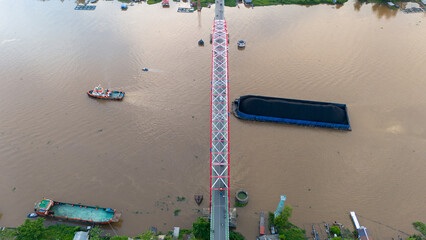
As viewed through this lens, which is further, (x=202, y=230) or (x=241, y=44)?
(x=241, y=44)

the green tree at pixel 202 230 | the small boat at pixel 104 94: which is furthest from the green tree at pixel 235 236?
the small boat at pixel 104 94

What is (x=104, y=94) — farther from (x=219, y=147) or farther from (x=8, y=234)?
(x=219, y=147)

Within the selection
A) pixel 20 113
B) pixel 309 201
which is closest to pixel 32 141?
pixel 20 113

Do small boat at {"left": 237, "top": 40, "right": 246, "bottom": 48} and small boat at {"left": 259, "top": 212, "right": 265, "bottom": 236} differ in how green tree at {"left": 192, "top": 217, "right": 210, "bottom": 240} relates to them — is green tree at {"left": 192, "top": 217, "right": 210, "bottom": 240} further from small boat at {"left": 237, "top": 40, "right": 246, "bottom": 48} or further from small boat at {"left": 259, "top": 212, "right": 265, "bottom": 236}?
small boat at {"left": 237, "top": 40, "right": 246, "bottom": 48}

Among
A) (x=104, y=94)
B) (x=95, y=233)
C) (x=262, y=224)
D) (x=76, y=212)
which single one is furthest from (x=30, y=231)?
(x=262, y=224)

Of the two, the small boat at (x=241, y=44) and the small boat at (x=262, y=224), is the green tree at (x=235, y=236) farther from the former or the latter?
the small boat at (x=241, y=44)

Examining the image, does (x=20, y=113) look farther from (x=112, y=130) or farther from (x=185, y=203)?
(x=185, y=203)

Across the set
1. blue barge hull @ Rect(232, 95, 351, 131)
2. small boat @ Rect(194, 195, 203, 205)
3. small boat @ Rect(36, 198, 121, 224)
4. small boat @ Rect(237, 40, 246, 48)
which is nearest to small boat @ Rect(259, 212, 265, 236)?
small boat @ Rect(194, 195, 203, 205)

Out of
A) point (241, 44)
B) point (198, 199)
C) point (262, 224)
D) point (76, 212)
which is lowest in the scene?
point (262, 224)
